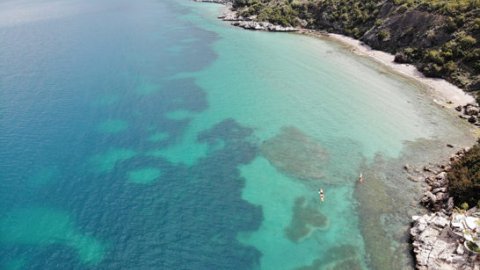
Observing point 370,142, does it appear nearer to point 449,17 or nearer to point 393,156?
point 393,156

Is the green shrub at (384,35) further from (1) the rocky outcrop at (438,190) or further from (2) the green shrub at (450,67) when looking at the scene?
(1) the rocky outcrop at (438,190)

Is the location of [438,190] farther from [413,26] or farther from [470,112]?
[413,26]

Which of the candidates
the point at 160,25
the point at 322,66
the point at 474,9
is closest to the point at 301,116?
the point at 322,66

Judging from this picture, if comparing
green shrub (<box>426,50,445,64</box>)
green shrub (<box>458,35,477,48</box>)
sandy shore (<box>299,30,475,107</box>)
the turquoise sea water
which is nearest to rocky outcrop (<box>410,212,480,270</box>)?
the turquoise sea water

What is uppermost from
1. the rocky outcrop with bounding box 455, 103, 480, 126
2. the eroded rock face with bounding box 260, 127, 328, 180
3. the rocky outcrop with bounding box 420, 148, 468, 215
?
the rocky outcrop with bounding box 455, 103, 480, 126

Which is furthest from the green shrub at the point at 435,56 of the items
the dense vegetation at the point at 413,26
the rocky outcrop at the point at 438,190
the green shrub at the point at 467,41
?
the rocky outcrop at the point at 438,190

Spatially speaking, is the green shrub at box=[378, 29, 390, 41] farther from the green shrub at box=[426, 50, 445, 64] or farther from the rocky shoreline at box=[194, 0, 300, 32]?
the rocky shoreline at box=[194, 0, 300, 32]

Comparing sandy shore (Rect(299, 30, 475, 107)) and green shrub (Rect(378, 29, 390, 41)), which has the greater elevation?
green shrub (Rect(378, 29, 390, 41))
